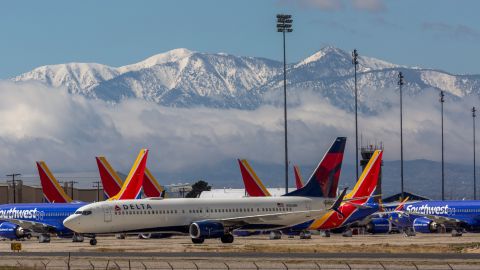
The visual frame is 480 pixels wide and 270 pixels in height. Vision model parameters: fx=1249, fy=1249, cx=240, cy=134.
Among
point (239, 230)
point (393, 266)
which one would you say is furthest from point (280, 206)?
point (393, 266)

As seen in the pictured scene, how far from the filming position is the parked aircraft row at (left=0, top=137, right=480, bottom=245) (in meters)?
99.8

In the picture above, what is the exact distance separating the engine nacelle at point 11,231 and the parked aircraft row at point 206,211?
0.12 ft

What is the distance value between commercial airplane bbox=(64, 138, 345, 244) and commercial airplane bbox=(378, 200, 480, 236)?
918 inches

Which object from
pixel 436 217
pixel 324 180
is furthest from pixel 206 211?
pixel 436 217

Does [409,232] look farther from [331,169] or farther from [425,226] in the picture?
[331,169]

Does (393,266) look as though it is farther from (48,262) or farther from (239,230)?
(239,230)

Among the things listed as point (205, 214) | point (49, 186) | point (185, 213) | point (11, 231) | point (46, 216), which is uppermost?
point (49, 186)

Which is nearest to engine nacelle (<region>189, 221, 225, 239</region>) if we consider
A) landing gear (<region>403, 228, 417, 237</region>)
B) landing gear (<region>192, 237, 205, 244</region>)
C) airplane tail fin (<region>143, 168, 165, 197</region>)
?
landing gear (<region>192, 237, 205, 244</region>)

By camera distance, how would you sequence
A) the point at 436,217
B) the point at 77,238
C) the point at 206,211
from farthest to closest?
1. the point at 436,217
2. the point at 77,238
3. the point at 206,211

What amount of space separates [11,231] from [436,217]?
1742 inches

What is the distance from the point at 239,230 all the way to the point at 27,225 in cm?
2283

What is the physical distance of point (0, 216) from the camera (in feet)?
396

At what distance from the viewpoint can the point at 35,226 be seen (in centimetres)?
11588

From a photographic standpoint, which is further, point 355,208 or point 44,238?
point 44,238
